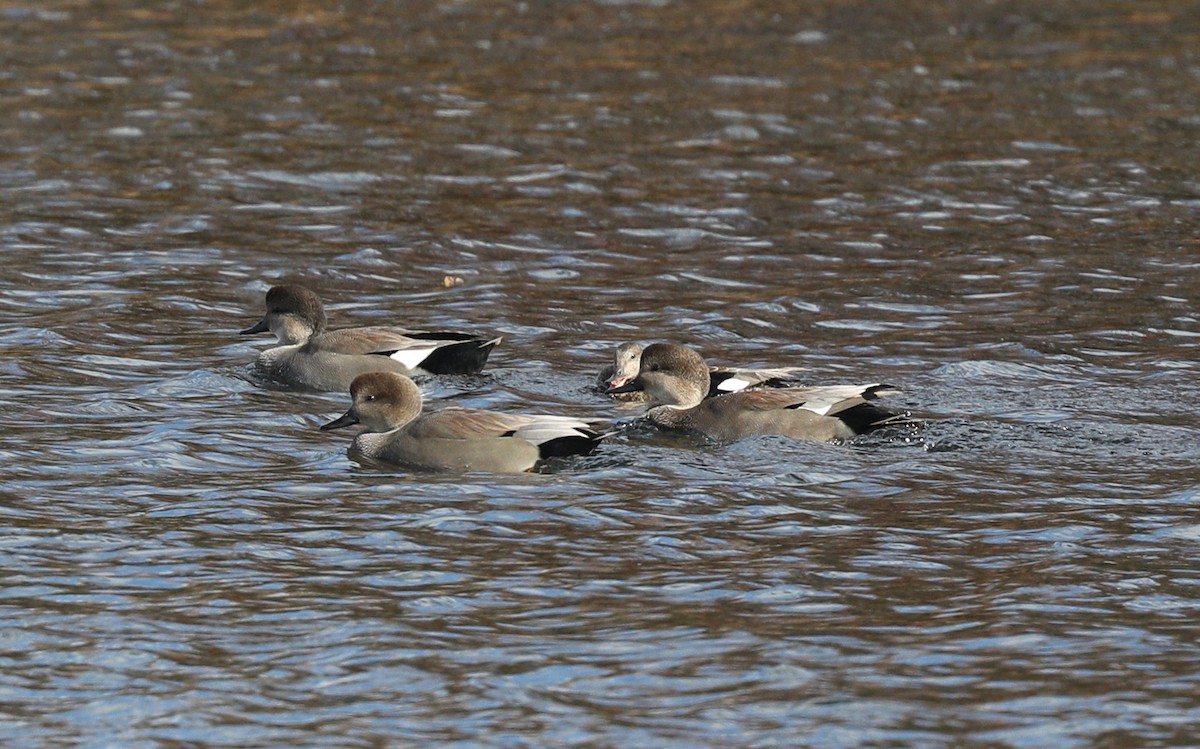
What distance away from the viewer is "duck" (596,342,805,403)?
1160 cm

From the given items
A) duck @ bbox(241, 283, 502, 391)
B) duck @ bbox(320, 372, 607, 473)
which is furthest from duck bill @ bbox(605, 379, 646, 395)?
duck @ bbox(241, 283, 502, 391)

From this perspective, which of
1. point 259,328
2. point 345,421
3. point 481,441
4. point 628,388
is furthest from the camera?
point 259,328

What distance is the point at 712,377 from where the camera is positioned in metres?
11.7

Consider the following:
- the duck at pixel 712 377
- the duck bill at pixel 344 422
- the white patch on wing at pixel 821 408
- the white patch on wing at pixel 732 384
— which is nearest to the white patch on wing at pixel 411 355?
the duck at pixel 712 377

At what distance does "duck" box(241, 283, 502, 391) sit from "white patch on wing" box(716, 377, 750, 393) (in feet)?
4.80

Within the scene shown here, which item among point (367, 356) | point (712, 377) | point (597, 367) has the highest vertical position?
point (367, 356)

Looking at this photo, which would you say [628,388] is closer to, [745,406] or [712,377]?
[712,377]

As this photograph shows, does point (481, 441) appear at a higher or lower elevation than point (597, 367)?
higher

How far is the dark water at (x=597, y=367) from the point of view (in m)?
7.25

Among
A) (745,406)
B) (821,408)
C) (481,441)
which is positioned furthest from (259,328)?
(821,408)

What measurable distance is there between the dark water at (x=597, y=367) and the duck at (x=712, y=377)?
18 cm

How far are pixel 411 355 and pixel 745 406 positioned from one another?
231 centimetres

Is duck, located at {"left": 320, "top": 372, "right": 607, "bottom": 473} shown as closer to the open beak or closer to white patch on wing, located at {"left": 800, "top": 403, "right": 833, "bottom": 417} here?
the open beak

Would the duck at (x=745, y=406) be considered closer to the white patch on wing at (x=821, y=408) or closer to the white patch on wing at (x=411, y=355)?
the white patch on wing at (x=821, y=408)
